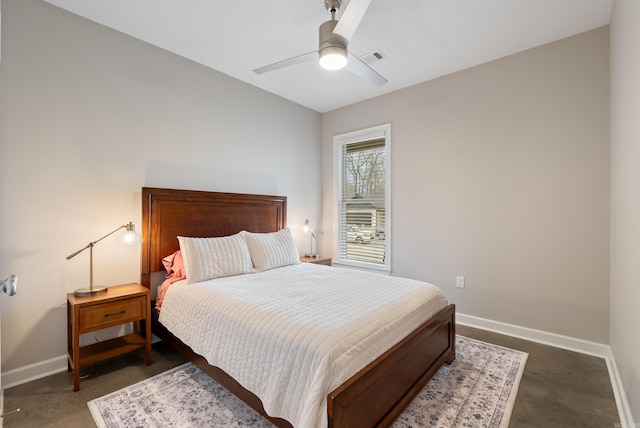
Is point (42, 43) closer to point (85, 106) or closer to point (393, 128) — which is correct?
point (85, 106)

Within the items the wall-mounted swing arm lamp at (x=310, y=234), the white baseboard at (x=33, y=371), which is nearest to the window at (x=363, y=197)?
the wall-mounted swing arm lamp at (x=310, y=234)

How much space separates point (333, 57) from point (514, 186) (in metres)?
2.21

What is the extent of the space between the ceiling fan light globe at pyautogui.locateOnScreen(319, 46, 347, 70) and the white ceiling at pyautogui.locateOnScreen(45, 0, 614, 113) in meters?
0.53

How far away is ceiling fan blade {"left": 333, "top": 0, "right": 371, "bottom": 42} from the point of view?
1625mm

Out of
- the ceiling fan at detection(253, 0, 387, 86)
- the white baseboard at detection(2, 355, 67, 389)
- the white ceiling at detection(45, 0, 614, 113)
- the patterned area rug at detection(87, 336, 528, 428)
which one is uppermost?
the white ceiling at detection(45, 0, 614, 113)

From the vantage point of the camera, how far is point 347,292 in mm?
2217

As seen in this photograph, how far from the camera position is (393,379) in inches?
67.2

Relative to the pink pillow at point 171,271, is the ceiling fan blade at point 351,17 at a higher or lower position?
higher

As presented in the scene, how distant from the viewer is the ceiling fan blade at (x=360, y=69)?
2232 mm

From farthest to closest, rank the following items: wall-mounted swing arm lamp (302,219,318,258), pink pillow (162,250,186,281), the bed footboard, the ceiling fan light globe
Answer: wall-mounted swing arm lamp (302,219,318,258) → pink pillow (162,250,186,281) → the ceiling fan light globe → the bed footboard

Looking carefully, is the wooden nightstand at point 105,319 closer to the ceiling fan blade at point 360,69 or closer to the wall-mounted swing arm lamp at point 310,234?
the wall-mounted swing arm lamp at point 310,234

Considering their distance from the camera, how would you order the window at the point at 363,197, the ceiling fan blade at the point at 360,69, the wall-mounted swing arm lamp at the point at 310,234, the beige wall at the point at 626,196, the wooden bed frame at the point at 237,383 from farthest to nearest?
the wall-mounted swing arm lamp at the point at 310,234
the window at the point at 363,197
the ceiling fan blade at the point at 360,69
the beige wall at the point at 626,196
the wooden bed frame at the point at 237,383

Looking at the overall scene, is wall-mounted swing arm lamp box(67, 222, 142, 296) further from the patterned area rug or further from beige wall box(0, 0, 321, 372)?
the patterned area rug

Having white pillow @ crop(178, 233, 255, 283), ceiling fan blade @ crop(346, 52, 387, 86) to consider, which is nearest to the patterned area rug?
white pillow @ crop(178, 233, 255, 283)
